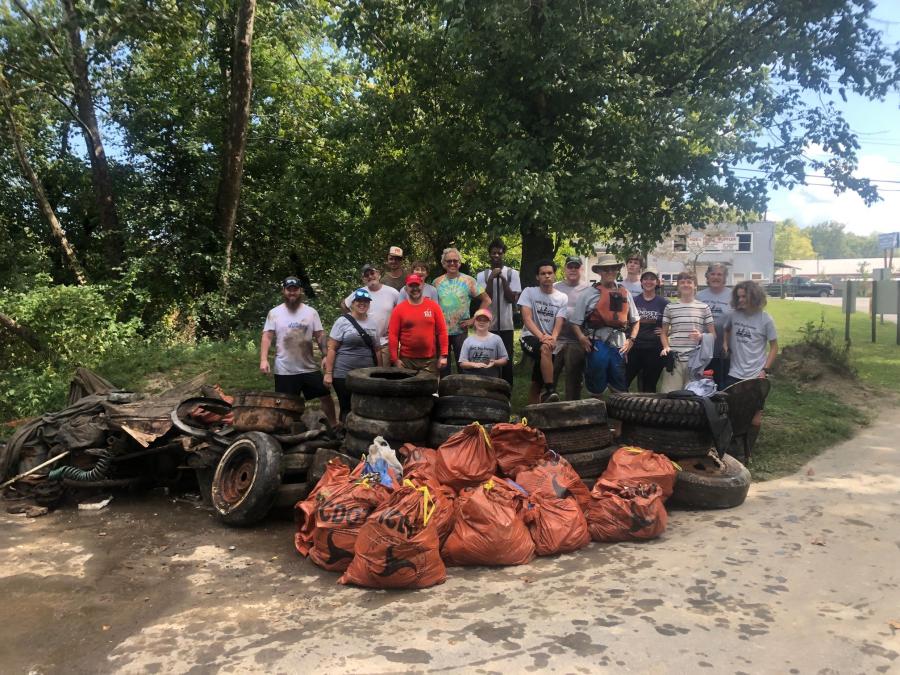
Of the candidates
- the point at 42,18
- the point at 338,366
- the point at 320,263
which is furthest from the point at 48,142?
the point at 338,366

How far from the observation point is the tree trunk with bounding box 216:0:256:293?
12484 millimetres

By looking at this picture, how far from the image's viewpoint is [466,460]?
4980mm

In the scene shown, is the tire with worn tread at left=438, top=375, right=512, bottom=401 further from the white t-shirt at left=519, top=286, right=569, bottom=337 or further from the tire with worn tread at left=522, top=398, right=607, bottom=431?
the white t-shirt at left=519, top=286, right=569, bottom=337

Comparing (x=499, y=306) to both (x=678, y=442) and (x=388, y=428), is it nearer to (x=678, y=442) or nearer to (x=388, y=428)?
(x=388, y=428)

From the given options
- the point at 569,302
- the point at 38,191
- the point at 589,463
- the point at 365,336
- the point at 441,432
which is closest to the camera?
the point at 589,463

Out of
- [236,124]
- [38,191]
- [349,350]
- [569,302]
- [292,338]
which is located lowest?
[349,350]

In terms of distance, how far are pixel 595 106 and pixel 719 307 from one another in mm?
4642

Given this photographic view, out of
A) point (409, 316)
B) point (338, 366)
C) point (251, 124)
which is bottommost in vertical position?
point (338, 366)

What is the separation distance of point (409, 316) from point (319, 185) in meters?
8.27

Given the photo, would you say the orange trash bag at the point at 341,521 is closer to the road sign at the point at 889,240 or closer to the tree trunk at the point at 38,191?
the tree trunk at the point at 38,191

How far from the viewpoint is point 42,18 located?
49.6ft

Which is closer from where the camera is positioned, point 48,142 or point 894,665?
point 894,665

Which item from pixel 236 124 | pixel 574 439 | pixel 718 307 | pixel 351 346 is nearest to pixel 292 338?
pixel 351 346

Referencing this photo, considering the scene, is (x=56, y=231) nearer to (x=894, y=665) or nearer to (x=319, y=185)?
(x=319, y=185)
